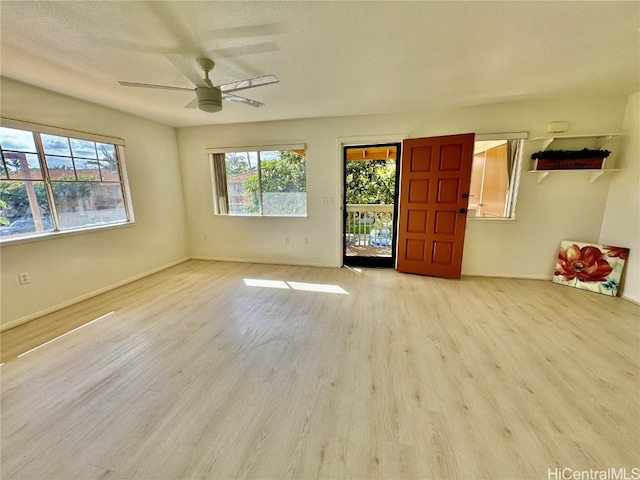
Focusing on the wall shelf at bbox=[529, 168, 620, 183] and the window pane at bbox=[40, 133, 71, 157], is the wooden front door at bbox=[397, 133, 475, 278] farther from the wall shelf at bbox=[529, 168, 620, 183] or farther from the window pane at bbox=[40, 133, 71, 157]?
the window pane at bbox=[40, 133, 71, 157]

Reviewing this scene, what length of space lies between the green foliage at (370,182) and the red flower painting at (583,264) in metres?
3.69

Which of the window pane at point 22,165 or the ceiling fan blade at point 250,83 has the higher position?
the ceiling fan blade at point 250,83

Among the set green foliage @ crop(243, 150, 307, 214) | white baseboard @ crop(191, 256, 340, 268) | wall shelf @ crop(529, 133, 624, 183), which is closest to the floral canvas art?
wall shelf @ crop(529, 133, 624, 183)

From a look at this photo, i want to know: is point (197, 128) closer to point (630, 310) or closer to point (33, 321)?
point (33, 321)

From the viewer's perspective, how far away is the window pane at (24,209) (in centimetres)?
232

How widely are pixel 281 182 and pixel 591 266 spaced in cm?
429

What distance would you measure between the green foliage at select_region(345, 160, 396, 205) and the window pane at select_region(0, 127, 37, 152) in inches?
212

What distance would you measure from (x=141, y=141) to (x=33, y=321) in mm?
2552

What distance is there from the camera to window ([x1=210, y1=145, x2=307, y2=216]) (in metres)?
4.04

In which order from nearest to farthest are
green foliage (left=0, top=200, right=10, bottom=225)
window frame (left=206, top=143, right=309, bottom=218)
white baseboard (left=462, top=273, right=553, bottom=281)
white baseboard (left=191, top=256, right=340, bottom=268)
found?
green foliage (left=0, top=200, right=10, bottom=225), white baseboard (left=462, top=273, right=553, bottom=281), window frame (left=206, top=143, right=309, bottom=218), white baseboard (left=191, top=256, right=340, bottom=268)

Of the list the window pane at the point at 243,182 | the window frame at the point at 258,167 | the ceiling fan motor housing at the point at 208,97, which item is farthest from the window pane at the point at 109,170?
the ceiling fan motor housing at the point at 208,97

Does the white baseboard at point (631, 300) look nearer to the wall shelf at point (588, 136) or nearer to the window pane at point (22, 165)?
the wall shelf at point (588, 136)

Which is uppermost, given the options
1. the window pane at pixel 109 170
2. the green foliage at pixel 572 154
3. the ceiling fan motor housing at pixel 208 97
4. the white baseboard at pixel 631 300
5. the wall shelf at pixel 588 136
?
the ceiling fan motor housing at pixel 208 97

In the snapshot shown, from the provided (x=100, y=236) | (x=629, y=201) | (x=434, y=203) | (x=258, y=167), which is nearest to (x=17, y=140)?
(x=100, y=236)
